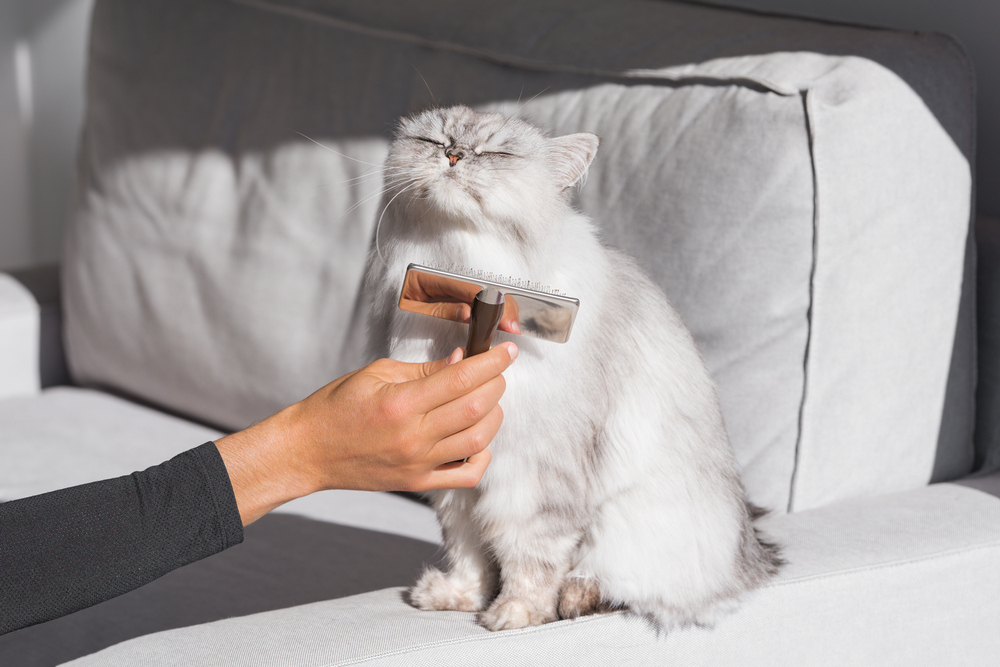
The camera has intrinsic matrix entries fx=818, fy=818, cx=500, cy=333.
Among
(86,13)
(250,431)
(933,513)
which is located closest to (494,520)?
(250,431)

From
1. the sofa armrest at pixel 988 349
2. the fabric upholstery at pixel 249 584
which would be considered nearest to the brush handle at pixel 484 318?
the fabric upholstery at pixel 249 584

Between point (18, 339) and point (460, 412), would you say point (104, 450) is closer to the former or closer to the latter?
point (18, 339)

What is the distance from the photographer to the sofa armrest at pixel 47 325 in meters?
2.06

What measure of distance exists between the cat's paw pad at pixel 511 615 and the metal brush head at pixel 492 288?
0.32 meters

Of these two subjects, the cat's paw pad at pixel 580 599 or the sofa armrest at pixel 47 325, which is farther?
the sofa armrest at pixel 47 325

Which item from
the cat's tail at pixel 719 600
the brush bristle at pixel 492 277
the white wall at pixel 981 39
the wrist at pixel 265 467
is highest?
the white wall at pixel 981 39

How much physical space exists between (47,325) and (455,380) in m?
1.70

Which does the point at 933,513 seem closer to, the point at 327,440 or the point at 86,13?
the point at 327,440

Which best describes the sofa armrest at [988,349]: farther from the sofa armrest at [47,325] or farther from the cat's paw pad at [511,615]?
the sofa armrest at [47,325]

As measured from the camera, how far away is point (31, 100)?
312 cm

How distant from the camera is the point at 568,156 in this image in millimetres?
899

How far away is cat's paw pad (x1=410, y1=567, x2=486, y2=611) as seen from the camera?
0.98 metres

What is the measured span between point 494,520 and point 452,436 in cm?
18

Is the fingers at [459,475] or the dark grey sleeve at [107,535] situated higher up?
the fingers at [459,475]
